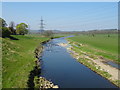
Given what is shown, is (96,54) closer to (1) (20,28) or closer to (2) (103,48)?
(2) (103,48)

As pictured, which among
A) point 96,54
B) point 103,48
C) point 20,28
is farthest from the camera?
point 20,28

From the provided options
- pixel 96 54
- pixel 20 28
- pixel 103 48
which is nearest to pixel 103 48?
pixel 103 48

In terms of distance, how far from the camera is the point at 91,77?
63.8ft

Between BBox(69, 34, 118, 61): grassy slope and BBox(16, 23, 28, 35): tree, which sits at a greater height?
BBox(16, 23, 28, 35): tree

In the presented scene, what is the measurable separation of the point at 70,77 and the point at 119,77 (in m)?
8.27

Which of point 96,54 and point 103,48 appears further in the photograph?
point 103,48

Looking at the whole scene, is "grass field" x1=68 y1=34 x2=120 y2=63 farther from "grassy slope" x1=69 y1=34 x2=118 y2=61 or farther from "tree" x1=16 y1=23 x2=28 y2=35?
"tree" x1=16 y1=23 x2=28 y2=35

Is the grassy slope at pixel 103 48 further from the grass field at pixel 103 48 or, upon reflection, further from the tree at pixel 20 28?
the tree at pixel 20 28

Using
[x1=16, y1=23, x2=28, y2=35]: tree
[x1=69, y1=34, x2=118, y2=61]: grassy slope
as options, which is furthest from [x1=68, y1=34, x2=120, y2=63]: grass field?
[x1=16, y1=23, x2=28, y2=35]: tree

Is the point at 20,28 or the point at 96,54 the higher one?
the point at 20,28

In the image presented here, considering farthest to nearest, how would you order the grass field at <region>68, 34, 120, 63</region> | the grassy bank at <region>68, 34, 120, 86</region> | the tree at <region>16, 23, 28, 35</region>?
1. the tree at <region>16, 23, 28, 35</region>
2. the grass field at <region>68, 34, 120, 63</region>
3. the grassy bank at <region>68, 34, 120, 86</region>

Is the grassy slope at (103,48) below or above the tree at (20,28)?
below

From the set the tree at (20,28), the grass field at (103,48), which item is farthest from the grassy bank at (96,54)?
the tree at (20,28)

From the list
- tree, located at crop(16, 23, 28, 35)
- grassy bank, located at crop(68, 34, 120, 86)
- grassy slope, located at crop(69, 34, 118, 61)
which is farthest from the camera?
tree, located at crop(16, 23, 28, 35)
